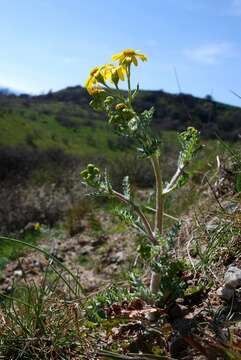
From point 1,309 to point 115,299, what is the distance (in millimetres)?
553

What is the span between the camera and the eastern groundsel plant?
89.4 inches

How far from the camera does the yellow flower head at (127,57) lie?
2.40 metres

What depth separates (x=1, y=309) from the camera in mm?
2398

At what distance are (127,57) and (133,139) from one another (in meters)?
0.44

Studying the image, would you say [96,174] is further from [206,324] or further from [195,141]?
[206,324]

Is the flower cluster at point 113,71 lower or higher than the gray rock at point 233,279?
higher

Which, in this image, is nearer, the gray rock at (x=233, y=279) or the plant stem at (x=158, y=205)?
the gray rock at (x=233, y=279)

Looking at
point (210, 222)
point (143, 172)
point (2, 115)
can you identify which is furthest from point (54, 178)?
point (2, 115)

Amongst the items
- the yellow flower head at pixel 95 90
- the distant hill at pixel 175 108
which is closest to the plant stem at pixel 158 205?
the yellow flower head at pixel 95 90

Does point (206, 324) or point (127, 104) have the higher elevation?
point (127, 104)

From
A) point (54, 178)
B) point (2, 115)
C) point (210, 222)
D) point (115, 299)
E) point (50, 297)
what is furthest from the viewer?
point (2, 115)

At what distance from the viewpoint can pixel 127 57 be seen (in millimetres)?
2402

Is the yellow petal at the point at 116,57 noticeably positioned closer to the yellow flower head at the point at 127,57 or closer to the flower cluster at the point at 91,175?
the yellow flower head at the point at 127,57

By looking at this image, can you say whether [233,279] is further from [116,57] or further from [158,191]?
[116,57]
